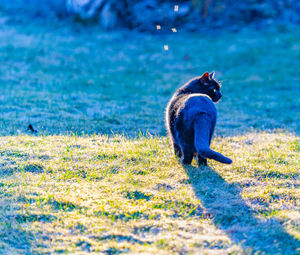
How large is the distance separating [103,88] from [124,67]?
2270 mm

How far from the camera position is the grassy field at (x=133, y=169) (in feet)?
10.1

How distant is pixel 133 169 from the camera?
438 cm

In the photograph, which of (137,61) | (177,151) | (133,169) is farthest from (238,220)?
(137,61)

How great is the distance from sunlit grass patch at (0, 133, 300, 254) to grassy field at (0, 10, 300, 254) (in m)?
0.01

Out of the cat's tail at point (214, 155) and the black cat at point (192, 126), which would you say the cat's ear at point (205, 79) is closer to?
the black cat at point (192, 126)

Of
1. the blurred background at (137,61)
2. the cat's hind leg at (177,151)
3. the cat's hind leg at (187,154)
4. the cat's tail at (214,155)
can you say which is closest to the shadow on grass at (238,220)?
the cat's hind leg at (187,154)

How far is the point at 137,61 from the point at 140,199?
9000 millimetres

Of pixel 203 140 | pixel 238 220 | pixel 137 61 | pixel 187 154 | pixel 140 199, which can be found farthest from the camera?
pixel 137 61

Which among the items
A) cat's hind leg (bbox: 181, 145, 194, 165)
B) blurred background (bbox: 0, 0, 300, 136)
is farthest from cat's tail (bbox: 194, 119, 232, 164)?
blurred background (bbox: 0, 0, 300, 136)

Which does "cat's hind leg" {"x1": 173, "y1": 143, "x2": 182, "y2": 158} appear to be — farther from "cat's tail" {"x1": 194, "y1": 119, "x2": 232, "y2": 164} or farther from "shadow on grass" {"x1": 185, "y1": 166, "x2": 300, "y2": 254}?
"cat's tail" {"x1": 194, "y1": 119, "x2": 232, "y2": 164}

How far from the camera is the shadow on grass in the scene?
3.01 metres

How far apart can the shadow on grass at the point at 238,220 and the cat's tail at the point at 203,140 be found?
397 mm

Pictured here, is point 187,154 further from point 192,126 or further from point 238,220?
point 238,220

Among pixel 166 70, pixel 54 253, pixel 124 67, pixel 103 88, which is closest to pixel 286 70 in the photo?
pixel 166 70
